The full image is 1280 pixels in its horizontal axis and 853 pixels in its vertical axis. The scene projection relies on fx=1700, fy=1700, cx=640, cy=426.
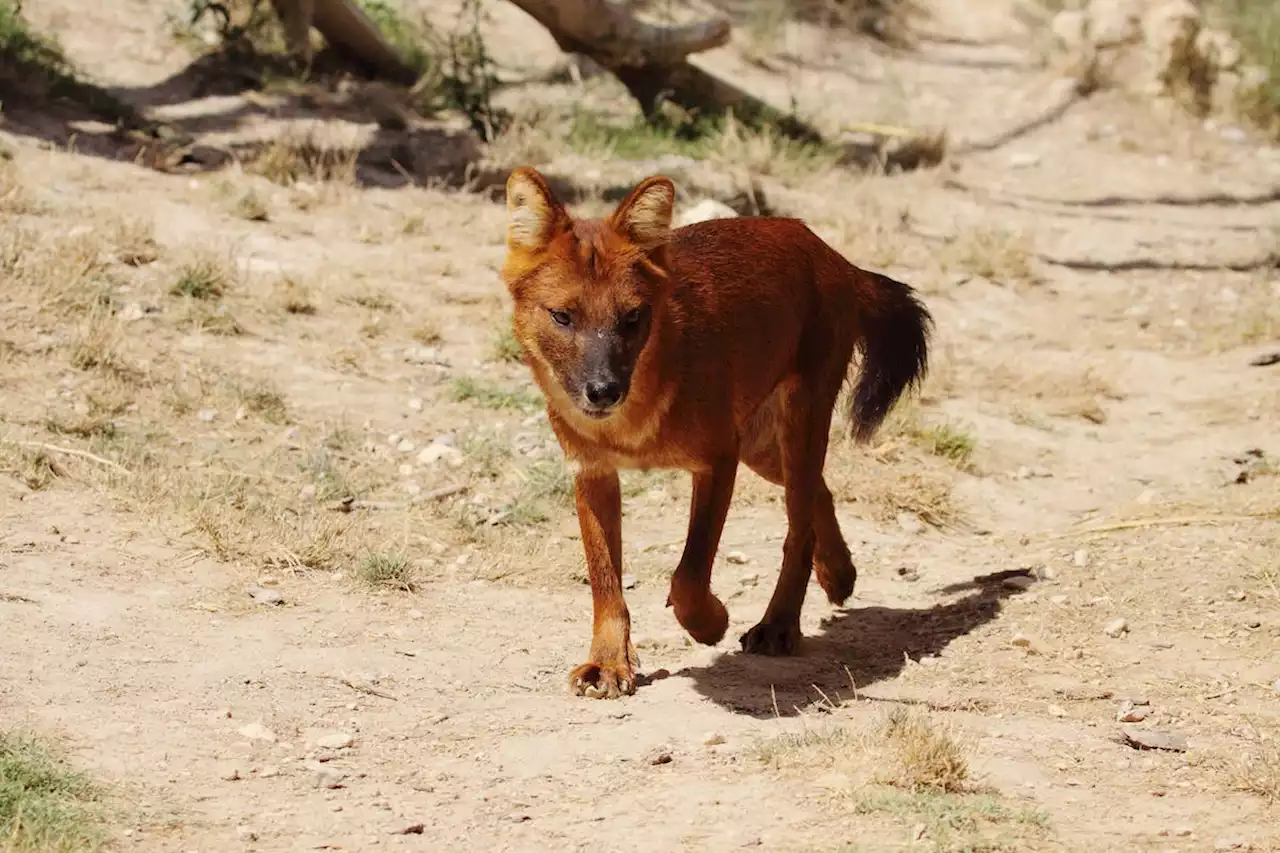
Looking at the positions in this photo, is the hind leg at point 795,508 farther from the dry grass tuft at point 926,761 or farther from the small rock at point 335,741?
the small rock at point 335,741

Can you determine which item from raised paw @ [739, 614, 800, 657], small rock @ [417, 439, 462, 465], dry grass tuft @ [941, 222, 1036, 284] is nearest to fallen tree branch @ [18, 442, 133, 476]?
small rock @ [417, 439, 462, 465]

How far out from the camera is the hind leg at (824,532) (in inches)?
248

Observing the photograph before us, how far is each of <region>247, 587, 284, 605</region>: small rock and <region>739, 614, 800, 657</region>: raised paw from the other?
1.66 m

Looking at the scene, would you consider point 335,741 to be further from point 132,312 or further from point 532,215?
point 132,312

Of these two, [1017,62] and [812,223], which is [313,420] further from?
[1017,62]

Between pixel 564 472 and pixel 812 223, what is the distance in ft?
13.4

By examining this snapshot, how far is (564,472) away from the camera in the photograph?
24.3ft

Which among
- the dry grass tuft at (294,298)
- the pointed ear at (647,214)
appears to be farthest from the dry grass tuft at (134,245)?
the pointed ear at (647,214)

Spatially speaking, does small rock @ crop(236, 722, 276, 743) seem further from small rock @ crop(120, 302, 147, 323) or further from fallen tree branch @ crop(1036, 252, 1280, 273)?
fallen tree branch @ crop(1036, 252, 1280, 273)

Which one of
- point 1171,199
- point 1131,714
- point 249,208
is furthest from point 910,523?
point 1171,199

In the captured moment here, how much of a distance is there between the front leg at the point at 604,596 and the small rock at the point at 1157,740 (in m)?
1.53

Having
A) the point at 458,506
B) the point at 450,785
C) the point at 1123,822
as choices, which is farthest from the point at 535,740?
the point at 458,506

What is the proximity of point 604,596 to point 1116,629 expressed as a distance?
1898mm

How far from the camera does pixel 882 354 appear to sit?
259 inches
